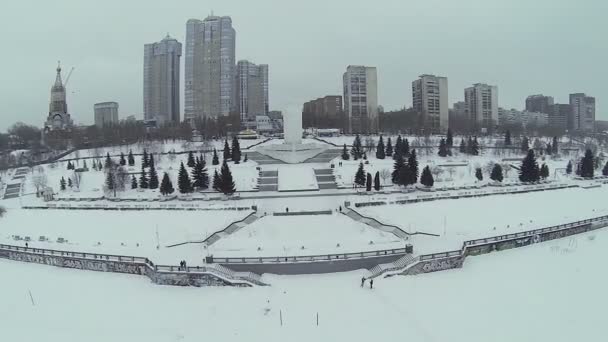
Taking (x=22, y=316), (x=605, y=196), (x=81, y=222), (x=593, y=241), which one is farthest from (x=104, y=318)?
(x=605, y=196)

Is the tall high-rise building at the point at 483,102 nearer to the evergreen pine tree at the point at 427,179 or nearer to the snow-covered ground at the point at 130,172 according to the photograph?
the evergreen pine tree at the point at 427,179

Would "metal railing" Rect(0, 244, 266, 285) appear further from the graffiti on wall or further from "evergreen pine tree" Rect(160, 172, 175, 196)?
"evergreen pine tree" Rect(160, 172, 175, 196)

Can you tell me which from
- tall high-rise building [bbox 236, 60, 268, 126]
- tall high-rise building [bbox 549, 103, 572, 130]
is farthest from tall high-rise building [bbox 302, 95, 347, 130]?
tall high-rise building [bbox 549, 103, 572, 130]

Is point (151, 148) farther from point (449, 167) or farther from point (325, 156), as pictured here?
point (449, 167)

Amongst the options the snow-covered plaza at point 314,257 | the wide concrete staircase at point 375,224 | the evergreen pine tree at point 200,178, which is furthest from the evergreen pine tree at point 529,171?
the evergreen pine tree at point 200,178

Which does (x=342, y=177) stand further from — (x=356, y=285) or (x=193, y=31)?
(x=193, y=31)

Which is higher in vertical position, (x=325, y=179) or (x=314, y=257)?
(x=325, y=179)

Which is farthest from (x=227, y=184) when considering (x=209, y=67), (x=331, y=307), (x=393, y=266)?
(x=209, y=67)
